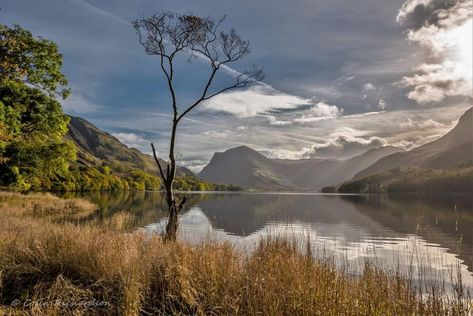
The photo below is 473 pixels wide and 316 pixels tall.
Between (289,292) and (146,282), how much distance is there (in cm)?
334

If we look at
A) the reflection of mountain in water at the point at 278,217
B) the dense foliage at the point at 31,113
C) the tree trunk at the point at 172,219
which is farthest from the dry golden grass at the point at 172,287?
the dense foliage at the point at 31,113

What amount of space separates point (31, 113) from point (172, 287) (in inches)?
1071

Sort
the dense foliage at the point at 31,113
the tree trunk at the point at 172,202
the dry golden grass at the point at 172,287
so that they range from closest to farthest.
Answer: the dry golden grass at the point at 172,287, the tree trunk at the point at 172,202, the dense foliage at the point at 31,113

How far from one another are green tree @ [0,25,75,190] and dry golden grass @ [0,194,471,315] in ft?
65.4

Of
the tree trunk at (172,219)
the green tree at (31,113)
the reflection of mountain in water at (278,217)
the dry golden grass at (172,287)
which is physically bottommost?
the reflection of mountain in water at (278,217)

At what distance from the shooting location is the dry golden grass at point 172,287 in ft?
22.8

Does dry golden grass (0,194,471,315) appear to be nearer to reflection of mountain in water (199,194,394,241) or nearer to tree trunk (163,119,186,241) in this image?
tree trunk (163,119,186,241)

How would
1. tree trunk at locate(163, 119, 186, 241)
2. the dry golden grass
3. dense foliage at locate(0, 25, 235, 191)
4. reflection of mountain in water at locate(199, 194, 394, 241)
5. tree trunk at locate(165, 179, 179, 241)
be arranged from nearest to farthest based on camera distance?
the dry golden grass → tree trunk at locate(165, 179, 179, 241) → tree trunk at locate(163, 119, 186, 241) → dense foliage at locate(0, 25, 235, 191) → reflection of mountain in water at locate(199, 194, 394, 241)

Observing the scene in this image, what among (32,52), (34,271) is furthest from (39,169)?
(34,271)

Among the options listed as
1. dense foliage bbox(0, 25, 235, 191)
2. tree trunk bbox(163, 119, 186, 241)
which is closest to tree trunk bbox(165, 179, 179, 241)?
tree trunk bbox(163, 119, 186, 241)

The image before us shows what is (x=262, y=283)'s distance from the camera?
7867 millimetres

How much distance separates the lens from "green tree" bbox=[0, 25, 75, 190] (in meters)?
26.8

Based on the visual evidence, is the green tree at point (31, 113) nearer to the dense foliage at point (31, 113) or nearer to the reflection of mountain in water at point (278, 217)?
the dense foliage at point (31, 113)

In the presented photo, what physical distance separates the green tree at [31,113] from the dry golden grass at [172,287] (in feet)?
65.4
